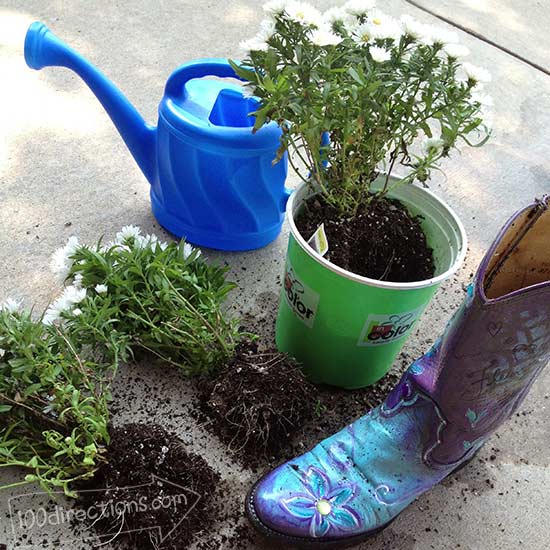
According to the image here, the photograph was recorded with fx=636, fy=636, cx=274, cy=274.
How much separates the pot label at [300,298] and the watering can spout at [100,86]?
15.6 inches

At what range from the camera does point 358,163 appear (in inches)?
38.5

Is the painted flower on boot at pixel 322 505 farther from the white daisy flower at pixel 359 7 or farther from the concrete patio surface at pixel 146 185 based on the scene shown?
the white daisy flower at pixel 359 7

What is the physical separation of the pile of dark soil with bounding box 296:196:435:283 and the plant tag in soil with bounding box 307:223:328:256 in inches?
1.5

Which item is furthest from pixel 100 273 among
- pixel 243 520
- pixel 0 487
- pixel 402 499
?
pixel 402 499

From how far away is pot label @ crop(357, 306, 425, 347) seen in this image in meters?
0.98

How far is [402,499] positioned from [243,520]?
244mm

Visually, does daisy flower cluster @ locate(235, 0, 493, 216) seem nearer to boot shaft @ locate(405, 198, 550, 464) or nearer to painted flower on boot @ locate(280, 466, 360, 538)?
boot shaft @ locate(405, 198, 550, 464)

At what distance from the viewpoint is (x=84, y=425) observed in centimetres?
90

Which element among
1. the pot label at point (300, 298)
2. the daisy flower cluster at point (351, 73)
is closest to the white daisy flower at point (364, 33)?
the daisy flower cluster at point (351, 73)

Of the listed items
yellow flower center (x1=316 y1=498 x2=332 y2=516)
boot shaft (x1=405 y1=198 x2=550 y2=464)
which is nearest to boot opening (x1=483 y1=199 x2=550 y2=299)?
boot shaft (x1=405 y1=198 x2=550 y2=464)

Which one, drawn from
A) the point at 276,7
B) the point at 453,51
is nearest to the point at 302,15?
the point at 276,7

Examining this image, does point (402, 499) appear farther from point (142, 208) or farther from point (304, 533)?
point (142, 208)

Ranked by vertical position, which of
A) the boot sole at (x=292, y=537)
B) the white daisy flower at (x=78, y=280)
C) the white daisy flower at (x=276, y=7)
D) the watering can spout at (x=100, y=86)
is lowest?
the boot sole at (x=292, y=537)

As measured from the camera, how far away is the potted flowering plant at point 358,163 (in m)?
0.84
